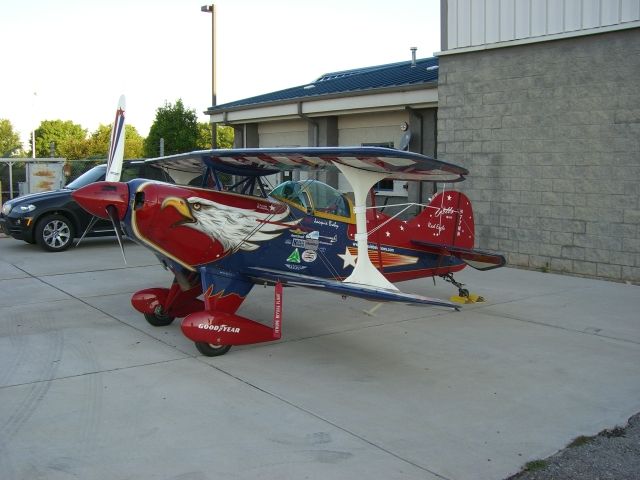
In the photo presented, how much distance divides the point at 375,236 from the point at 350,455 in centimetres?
392

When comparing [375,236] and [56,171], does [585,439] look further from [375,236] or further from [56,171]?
[56,171]

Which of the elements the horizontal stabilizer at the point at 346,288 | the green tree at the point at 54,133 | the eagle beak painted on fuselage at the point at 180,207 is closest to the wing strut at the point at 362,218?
the horizontal stabilizer at the point at 346,288

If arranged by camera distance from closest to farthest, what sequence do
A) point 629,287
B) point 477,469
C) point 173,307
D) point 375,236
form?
point 477,469 < point 173,307 < point 375,236 < point 629,287

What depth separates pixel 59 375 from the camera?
17.5ft

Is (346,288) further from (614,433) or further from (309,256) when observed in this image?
(614,433)

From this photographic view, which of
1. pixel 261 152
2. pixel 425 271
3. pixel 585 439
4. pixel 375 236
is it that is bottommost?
pixel 585 439

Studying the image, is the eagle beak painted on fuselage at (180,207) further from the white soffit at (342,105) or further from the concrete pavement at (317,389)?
the white soffit at (342,105)

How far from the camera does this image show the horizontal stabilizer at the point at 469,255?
814 centimetres

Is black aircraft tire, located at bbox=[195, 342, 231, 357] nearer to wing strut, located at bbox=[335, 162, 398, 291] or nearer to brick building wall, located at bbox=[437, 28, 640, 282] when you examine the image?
wing strut, located at bbox=[335, 162, 398, 291]

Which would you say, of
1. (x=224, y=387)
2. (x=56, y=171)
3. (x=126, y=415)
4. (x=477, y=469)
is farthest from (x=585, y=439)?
(x=56, y=171)

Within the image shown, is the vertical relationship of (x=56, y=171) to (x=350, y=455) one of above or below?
above

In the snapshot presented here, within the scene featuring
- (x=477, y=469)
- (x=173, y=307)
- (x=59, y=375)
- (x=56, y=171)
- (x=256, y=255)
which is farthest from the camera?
(x=56, y=171)

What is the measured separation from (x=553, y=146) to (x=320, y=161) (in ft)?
20.3

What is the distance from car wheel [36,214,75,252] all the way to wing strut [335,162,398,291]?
8948mm
